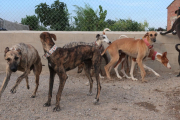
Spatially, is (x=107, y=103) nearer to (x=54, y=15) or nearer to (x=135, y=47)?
(x=135, y=47)

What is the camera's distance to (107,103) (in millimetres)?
3994

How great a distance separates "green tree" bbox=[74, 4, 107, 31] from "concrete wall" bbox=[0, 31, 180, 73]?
1.60 feet

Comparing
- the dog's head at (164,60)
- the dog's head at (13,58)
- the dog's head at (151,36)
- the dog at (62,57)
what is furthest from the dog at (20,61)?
the dog's head at (164,60)

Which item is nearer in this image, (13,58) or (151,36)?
(13,58)

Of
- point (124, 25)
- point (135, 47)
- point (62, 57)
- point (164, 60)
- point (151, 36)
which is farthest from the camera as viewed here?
point (124, 25)

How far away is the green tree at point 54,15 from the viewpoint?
7.13m

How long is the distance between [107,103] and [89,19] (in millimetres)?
4499

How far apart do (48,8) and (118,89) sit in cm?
407

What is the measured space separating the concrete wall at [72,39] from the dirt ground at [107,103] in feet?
6.08

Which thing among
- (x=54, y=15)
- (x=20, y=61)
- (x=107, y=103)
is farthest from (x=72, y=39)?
(x=107, y=103)

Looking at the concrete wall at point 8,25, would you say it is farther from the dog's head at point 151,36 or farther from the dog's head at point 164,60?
the dog's head at point 164,60

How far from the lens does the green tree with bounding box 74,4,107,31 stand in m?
7.23

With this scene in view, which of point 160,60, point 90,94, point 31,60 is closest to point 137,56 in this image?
point 160,60

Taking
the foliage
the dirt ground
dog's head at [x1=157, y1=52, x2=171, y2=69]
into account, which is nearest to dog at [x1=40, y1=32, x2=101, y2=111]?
the dirt ground
